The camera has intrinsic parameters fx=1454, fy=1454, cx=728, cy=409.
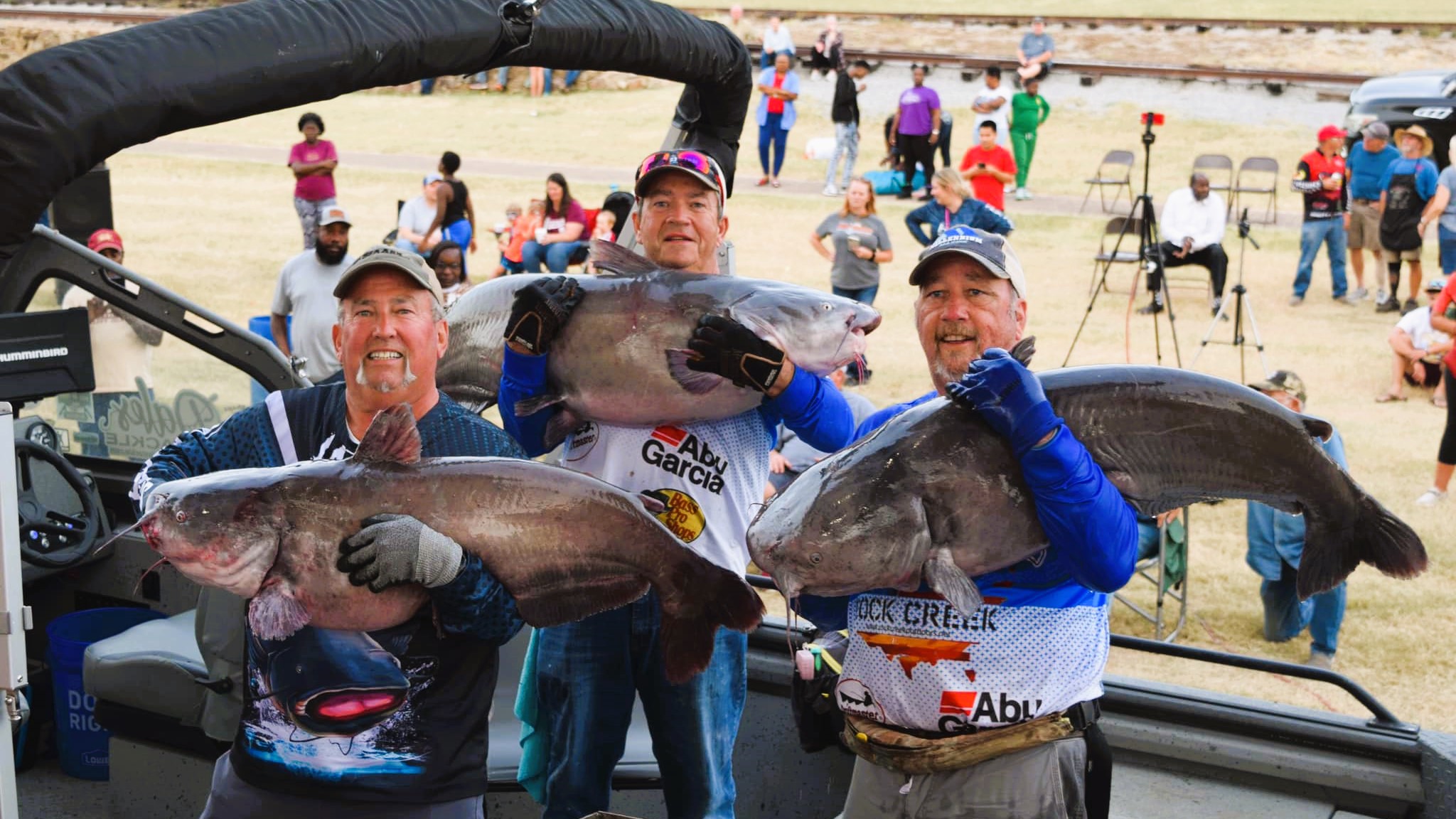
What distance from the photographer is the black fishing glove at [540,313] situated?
10.8ft

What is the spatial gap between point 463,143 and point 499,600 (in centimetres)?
2895

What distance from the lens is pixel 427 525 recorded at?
8.80 feet

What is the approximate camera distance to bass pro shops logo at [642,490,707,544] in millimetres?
3504

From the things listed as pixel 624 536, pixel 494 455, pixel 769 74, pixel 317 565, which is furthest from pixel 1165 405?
pixel 769 74

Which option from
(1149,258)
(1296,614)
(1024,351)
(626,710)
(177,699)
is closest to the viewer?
(1024,351)

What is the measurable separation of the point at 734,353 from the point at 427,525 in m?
0.79

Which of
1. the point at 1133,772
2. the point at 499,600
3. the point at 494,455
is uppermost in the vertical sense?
the point at 494,455

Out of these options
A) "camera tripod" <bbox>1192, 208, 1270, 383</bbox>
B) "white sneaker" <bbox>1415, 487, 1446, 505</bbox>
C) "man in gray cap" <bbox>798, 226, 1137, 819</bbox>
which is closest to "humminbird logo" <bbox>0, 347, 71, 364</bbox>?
"man in gray cap" <bbox>798, 226, 1137, 819</bbox>

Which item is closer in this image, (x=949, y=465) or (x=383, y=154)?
(x=949, y=465)

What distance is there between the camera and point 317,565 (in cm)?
266

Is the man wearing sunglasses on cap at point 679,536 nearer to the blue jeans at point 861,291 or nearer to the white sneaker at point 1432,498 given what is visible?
the white sneaker at point 1432,498

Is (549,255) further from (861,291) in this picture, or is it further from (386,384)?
(386,384)

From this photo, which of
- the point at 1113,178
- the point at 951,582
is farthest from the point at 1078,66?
the point at 951,582

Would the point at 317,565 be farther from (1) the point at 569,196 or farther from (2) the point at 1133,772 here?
(1) the point at 569,196
